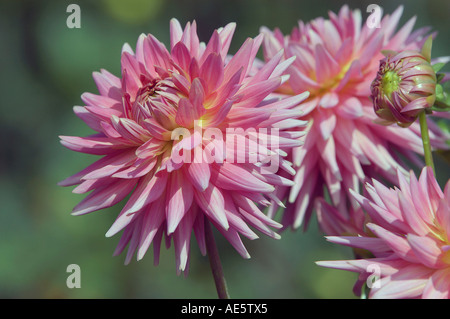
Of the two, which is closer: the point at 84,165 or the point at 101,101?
the point at 101,101

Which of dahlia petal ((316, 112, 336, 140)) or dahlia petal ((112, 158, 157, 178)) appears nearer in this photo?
dahlia petal ((112, 158, 157, 178))

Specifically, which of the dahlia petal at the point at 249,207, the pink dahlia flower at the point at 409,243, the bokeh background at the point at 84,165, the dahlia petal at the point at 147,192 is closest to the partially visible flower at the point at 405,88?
the pink dahlia flower at the point at 409,243

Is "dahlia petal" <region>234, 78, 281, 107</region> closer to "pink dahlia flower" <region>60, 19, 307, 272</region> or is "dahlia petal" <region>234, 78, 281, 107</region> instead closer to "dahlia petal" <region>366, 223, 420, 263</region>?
"pink dahlia flower" <region>60, 19, 307, 272</region>

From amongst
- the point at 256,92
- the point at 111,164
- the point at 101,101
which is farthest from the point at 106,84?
the point at 256,92

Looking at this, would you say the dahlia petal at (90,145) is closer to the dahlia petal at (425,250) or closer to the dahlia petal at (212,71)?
the dahlia petal at (212,71)

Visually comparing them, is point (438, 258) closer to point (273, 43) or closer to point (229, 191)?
point (229, 191)

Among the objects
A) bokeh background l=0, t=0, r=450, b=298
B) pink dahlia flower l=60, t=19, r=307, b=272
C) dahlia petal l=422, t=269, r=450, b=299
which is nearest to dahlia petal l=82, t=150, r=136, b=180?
pink dahlia flower l=60, t=19, r=307, b=272

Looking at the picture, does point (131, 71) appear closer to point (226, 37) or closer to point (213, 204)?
point (226, 37)
